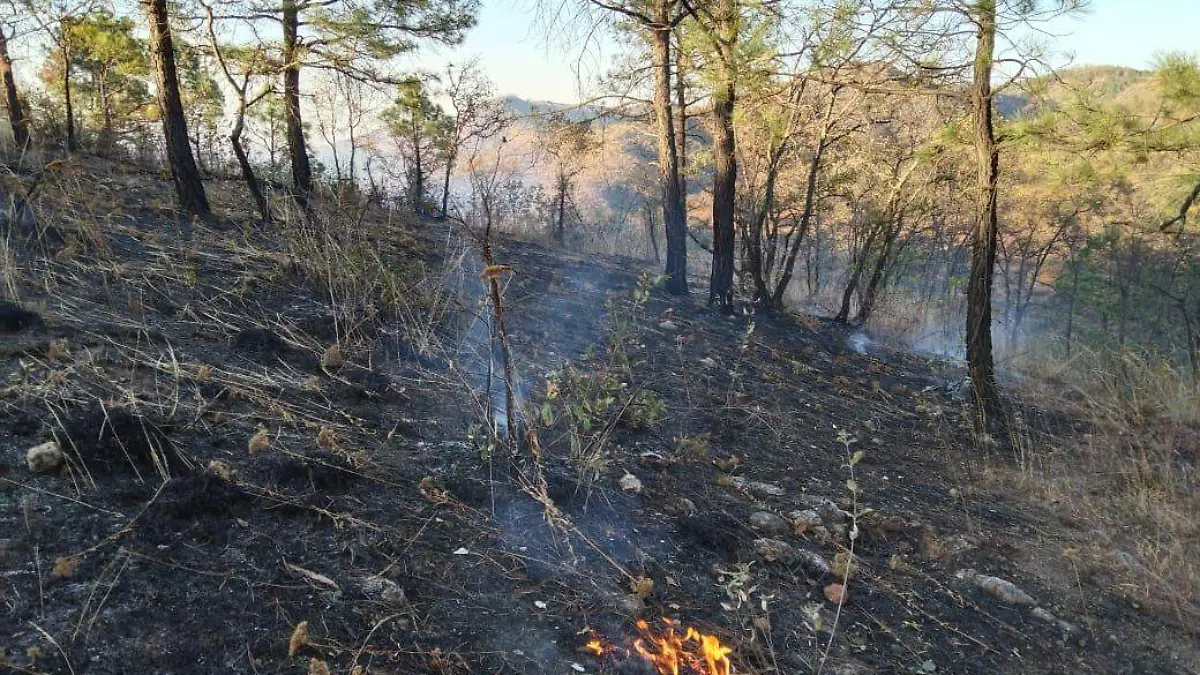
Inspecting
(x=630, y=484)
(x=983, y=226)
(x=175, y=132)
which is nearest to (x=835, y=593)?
(x=630, y=484)

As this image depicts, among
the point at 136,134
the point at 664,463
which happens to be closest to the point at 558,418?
the point at 664,463

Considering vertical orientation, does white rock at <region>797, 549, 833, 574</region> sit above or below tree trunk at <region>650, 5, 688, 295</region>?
below

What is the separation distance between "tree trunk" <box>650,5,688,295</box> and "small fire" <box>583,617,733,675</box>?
5324 millimetres

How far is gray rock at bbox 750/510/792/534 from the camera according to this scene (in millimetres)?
3016

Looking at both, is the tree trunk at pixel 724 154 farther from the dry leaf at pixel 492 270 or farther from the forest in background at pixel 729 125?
the dry leaf at pixel 492 270

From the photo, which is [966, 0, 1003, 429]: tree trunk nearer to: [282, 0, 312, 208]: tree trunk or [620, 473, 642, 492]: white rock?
[620, 473, 642, 492]: white rock

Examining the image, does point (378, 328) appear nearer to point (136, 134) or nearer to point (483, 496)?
point (483, 496)

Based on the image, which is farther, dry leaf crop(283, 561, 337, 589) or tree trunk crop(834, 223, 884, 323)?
tree trunk crop(834, 223, 884, 323)

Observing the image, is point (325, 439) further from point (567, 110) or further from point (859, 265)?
point (859, 265)

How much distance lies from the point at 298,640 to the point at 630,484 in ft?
5.38

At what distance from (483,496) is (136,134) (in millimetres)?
9562

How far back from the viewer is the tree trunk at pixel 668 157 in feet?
25.6

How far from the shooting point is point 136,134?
30.9ft

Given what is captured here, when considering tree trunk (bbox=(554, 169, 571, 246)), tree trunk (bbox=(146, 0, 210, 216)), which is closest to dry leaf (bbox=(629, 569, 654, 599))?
tree trunk (bbox=(146, 0, 210, 216))
